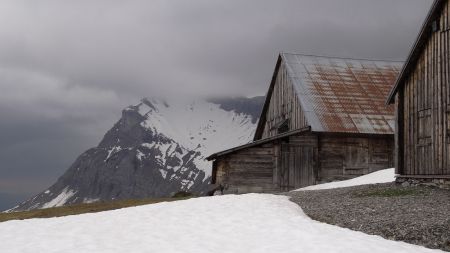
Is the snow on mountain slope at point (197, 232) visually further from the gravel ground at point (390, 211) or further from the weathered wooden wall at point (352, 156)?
the weathered wooden wall at point (352, 156)

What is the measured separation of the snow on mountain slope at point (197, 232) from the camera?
38.7 feet

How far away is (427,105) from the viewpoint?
20859mm

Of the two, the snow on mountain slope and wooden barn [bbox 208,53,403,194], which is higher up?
wooden barn [bbox 208,53,403,194]

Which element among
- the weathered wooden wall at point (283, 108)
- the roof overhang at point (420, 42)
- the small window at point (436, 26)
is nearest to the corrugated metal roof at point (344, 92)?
the weathered wooden wall at point (283, 108)

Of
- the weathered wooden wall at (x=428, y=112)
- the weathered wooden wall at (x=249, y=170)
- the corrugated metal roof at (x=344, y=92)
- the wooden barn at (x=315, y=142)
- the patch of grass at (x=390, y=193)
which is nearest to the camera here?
the patch of grass at (x=390, y=193)

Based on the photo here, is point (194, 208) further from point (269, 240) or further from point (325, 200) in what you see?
point (269, 240)

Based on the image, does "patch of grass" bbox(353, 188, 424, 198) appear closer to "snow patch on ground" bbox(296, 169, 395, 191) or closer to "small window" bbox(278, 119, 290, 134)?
"snow patch on ground" bbox(296, 169, 395, 191)

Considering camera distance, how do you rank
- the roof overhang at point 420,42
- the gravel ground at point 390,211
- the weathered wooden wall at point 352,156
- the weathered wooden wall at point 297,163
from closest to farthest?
1. the gravel ground at point 390,211
2. the roof overhang at point 420,42
3. the weathered wooden wall at point 297,163
4. the weathered wooden wall at point 352,156

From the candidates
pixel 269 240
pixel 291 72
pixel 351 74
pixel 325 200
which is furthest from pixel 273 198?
pixel 351 74

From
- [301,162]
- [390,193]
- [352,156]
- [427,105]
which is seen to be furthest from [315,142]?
[390,193]

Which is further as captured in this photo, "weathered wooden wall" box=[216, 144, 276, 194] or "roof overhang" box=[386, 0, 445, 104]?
"weathered wooden wall" box=[216, 144, 276, 194]

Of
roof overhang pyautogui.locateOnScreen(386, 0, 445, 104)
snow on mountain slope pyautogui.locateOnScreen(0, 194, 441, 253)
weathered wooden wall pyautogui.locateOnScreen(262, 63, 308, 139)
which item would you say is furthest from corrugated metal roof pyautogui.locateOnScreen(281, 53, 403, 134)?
snow on mountain slope pyautogui.locateOnScreen(0, 194, 441, 253)

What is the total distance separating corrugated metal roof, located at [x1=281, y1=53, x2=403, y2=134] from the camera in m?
30.6

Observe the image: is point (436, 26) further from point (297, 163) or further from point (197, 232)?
point (197, 232)
